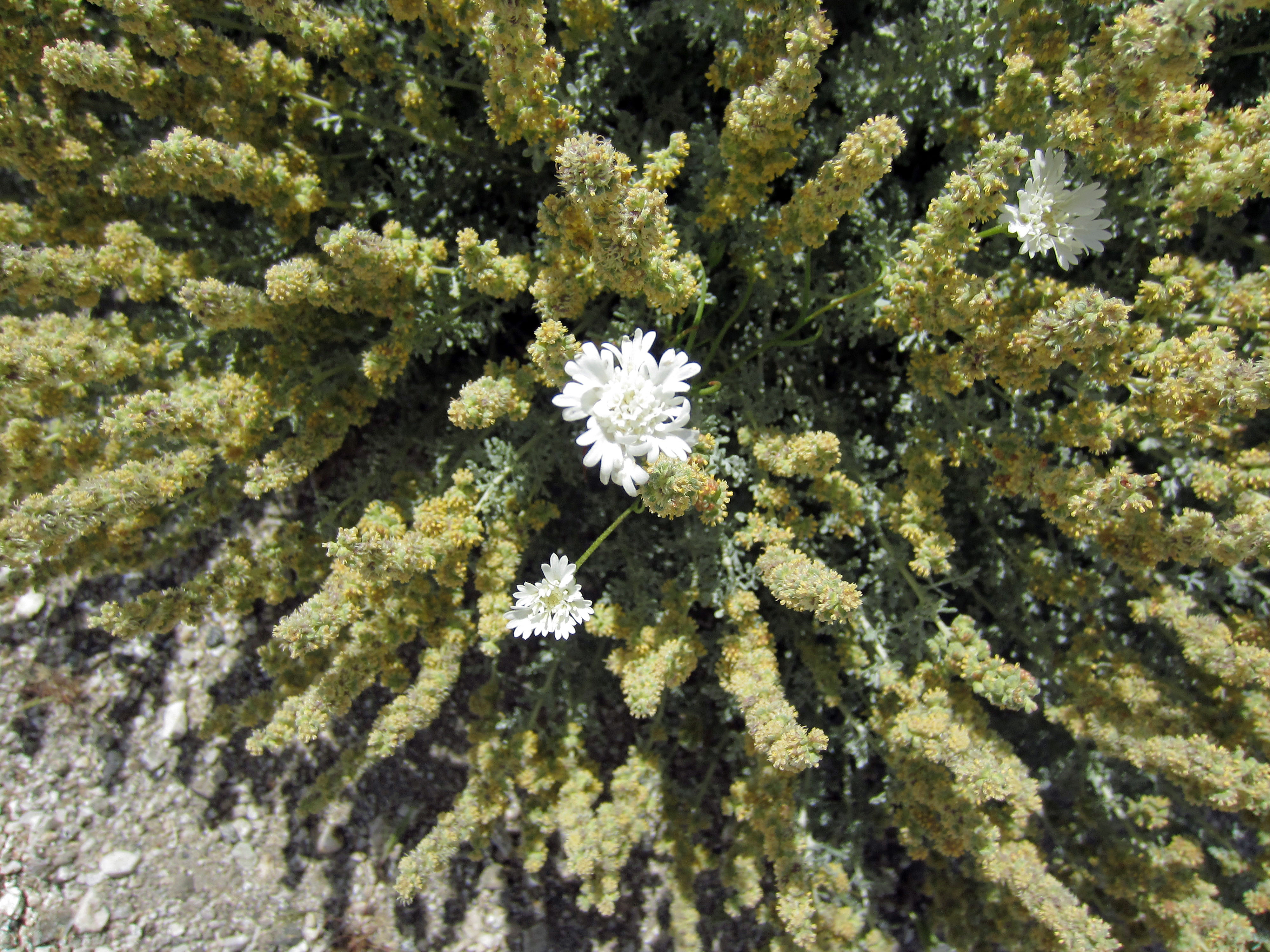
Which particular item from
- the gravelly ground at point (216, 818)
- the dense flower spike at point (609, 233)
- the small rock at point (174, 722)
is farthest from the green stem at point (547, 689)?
the small rock at point (174, 722)

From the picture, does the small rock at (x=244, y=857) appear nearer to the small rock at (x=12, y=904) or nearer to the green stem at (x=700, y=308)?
the small rock at (x=12, y=904)

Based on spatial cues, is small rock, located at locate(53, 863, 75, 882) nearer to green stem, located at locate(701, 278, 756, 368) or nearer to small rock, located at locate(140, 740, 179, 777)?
small rock, located at locate(140, 740, 179, 777)

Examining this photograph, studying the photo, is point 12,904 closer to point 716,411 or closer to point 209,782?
point 209,782

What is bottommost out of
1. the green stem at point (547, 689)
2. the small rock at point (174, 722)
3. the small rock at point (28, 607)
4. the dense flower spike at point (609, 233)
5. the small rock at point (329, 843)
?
the small rock at point (329, 843)

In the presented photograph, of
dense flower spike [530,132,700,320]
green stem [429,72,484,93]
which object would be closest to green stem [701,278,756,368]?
dense flower spike [530,132,700,320]

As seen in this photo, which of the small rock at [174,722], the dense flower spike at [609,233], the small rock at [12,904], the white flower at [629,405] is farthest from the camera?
the small rock at [174,722]

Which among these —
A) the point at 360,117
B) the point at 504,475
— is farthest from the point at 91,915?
the point at 360,117

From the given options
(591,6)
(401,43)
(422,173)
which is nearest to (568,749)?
(422,173)
